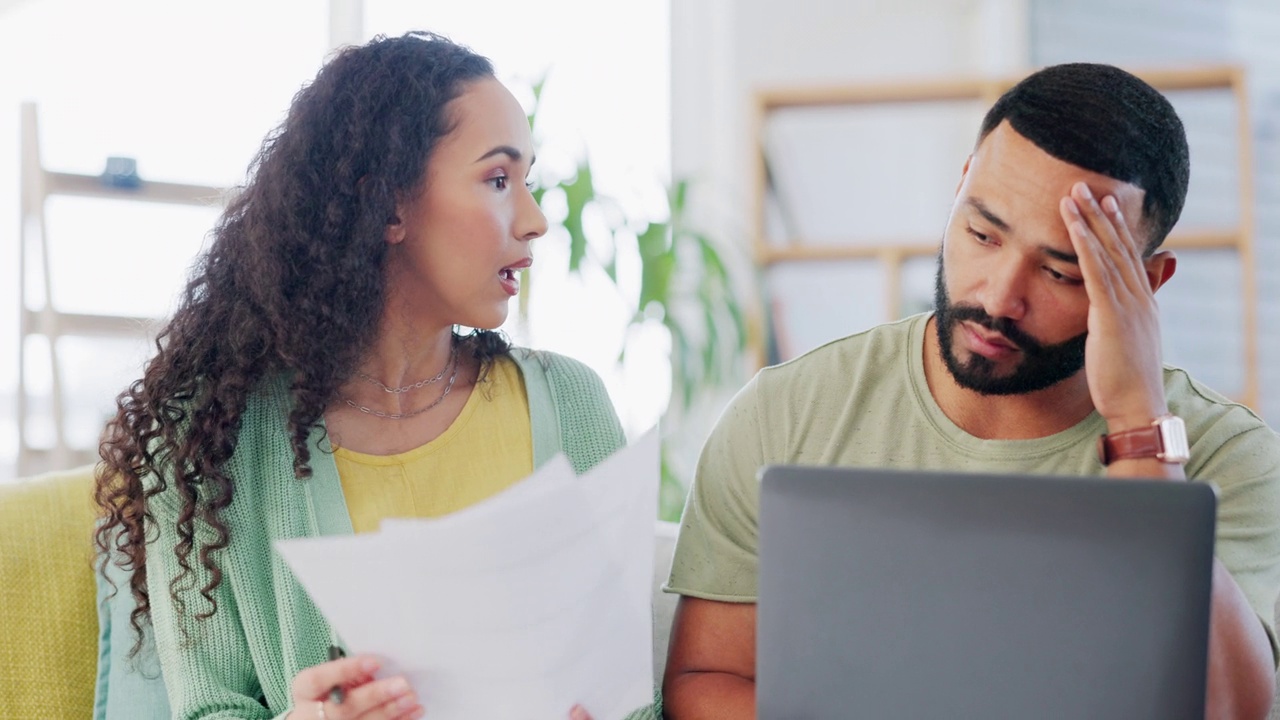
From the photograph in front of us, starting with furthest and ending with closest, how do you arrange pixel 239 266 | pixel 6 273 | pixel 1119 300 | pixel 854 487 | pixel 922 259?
1. pixel 922 259
2. pixel 6 273
3. pixel 239 266
4. pixel 1119 300
5. pixel 854 487

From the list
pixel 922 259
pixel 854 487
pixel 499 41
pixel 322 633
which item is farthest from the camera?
pixel 499 41

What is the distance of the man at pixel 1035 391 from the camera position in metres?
1.15

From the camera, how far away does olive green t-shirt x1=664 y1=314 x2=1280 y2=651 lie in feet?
3.91

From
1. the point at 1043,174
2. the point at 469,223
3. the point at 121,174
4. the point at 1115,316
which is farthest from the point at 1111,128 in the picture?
the point at 121,174

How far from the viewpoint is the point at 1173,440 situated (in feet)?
3.61

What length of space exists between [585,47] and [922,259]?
3.53 feet

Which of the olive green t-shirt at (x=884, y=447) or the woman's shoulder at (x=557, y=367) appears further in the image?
the woman's shoulder at (x=557, y=367)

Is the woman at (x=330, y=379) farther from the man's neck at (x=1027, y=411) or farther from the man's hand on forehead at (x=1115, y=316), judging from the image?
the man's hand on forehead at (x=1115, y=316)

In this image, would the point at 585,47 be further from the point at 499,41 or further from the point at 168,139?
the point at 168,139

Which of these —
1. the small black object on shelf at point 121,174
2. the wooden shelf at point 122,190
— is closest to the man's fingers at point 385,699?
the wooden shelf at point 122,190

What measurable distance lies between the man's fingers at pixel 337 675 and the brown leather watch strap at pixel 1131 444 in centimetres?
68

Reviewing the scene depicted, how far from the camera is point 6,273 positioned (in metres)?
2.81

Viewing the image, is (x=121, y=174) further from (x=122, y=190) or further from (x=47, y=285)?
(x=47, y=285)

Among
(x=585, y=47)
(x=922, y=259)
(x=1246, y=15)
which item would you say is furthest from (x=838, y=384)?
(x=1246, y=15)
